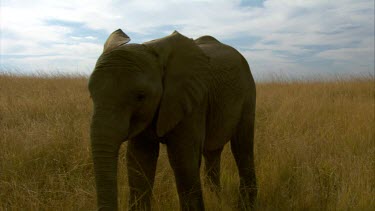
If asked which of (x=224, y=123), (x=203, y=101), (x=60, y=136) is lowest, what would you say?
(x=60, y=136)

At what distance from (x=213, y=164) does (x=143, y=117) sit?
1.73 m

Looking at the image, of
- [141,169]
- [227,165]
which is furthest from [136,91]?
[227,165]

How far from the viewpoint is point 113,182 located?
212cm

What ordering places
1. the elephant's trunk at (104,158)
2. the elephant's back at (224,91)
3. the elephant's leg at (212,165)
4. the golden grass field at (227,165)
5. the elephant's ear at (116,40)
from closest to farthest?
1. the elephant's trunk at (104,158)
2. the elephant's ear at (116,40)
3. the elephant's back at (224,91)
4. the golden grass field at (227,165)
5. the elephant's leg at (212,165)

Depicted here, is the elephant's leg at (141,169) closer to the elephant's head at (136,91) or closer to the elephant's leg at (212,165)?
the elephant's head at (136,91)

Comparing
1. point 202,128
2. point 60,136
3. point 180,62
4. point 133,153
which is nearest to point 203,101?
point 202,128

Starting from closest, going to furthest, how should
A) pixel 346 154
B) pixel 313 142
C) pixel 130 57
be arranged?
pixel 130 57 < pixel 346 154 < pixel 313 142

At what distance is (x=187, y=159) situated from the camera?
263 centimetres

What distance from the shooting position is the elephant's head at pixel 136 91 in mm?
2090

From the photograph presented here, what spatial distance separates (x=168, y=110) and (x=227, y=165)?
8.11ft

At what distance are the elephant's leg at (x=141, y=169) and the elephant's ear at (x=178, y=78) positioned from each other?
0.41m

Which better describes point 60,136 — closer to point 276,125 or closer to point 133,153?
point 133,153

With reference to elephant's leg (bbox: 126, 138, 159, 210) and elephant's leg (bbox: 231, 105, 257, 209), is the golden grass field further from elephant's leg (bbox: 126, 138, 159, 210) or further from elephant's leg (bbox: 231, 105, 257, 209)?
elephant's leg (bbox: 126, 138, 159, 210)

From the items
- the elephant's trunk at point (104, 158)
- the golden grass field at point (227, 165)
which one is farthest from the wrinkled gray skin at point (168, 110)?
the golden grass field at point (227, 165)
